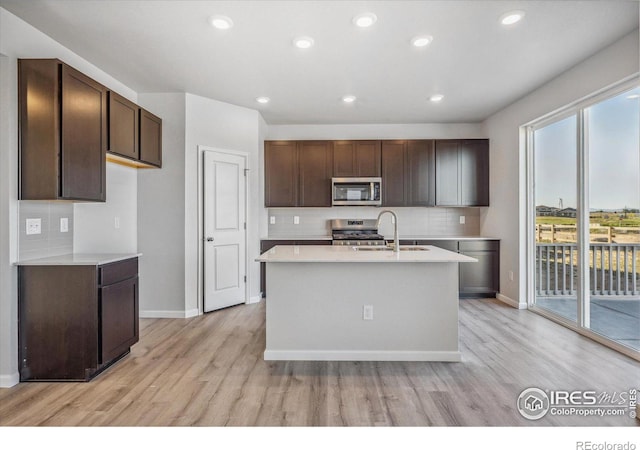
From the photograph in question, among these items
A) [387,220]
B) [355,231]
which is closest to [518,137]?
[387,220]

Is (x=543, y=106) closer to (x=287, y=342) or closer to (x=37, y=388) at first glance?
(x=287, y=342)

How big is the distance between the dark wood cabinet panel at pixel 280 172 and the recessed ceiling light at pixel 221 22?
262 centimetres

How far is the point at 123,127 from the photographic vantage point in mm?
3264

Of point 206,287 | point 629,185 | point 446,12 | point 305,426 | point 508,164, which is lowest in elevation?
point 305,426

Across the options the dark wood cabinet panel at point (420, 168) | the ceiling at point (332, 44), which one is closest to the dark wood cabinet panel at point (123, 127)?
the ceiling at point (332, 44)

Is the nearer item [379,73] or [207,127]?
[379,73]

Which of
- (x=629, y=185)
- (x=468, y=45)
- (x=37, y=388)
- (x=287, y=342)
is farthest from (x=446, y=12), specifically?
(x=37, y=388)

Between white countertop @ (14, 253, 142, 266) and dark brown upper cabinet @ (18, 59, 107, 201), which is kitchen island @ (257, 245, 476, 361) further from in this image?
dark brown upper cabinet @ (18, 59, 107, 201)

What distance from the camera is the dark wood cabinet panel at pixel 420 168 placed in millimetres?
5238

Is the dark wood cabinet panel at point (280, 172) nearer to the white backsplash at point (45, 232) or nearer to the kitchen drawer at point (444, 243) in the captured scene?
the kitchen drawer at point (444, 243)

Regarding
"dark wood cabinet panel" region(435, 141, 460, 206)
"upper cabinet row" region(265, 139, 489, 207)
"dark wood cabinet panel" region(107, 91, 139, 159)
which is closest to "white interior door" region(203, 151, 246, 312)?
"upper cabinet row" region(265, 139, 489, 207)

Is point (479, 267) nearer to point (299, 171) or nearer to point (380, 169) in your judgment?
point (380, 169)

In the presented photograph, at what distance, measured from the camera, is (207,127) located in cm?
427

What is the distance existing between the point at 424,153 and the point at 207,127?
→ 3.11 meters
